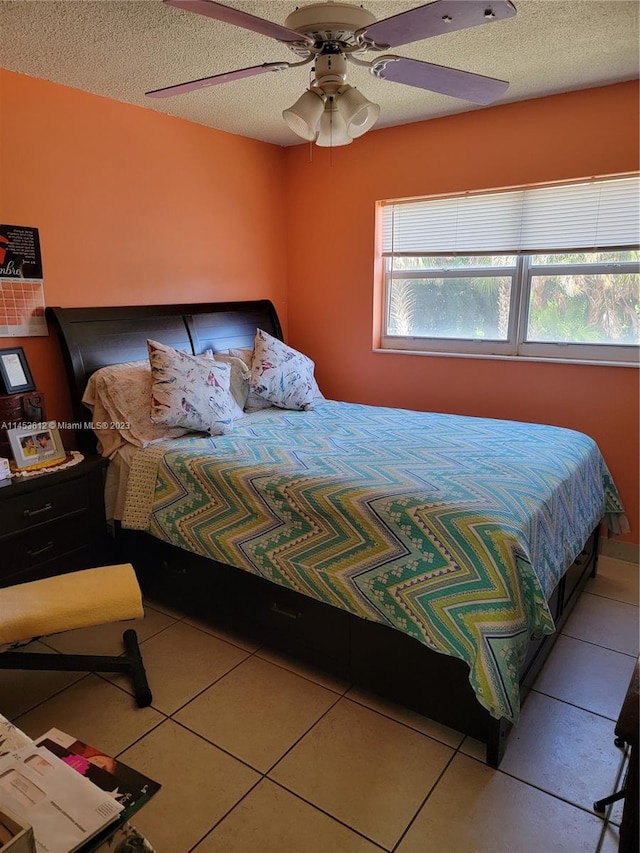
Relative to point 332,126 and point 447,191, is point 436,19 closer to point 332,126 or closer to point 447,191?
point 332,126

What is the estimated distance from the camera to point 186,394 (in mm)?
2756

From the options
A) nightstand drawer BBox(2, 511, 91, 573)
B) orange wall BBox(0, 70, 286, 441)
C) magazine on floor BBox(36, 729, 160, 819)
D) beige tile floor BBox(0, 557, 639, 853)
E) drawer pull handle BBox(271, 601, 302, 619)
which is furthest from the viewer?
orange wall BBox(0, 70, 286, 441)

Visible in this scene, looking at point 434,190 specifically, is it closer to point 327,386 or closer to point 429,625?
point 327,386

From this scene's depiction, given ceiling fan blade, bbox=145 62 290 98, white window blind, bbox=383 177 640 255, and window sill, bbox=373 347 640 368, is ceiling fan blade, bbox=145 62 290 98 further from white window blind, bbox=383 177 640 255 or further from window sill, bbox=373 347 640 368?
window sill, bbox=373 347 640 368

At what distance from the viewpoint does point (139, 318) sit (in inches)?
123

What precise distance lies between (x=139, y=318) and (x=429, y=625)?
2.30 m

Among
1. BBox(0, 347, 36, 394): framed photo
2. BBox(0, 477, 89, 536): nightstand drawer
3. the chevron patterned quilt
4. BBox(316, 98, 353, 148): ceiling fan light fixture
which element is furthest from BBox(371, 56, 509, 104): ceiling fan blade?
BBox(0, 477, 89, 536): nightstand drawer

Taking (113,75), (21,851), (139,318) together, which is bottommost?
(21,851)

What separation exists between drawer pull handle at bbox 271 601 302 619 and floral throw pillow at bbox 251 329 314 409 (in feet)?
4.60

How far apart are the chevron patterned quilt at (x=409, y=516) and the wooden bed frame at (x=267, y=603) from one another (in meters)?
0.10

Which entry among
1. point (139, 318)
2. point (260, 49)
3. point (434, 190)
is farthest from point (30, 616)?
point (434, 190)

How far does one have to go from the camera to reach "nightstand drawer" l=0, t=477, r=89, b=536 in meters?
2.29

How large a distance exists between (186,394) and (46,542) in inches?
36.3

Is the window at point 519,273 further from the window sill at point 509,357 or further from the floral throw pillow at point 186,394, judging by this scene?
the floral throw pillow at point 186,394
